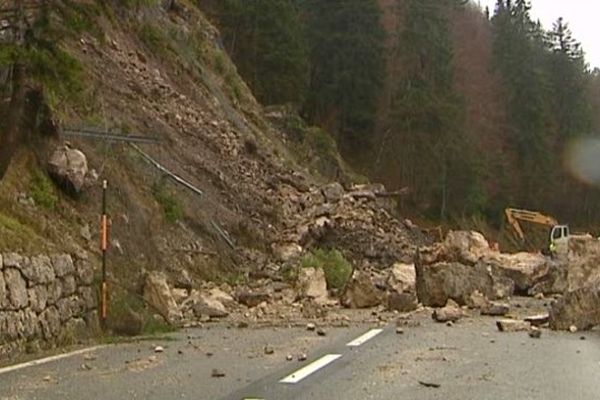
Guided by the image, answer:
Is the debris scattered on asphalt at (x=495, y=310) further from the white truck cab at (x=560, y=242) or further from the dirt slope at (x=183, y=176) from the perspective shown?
the white truck cab at (x=560, y=242)

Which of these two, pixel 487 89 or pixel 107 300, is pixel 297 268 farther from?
pixel 487 89

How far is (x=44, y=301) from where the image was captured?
44.0ft

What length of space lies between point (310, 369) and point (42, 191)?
10.6 m

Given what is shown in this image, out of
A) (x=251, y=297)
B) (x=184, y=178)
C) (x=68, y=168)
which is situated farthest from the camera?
(x=184, y=178)

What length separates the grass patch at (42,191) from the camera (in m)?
19.6

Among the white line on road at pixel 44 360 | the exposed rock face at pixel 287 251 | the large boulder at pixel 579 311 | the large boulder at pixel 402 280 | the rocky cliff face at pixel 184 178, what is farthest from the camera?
the exposed rock face at pixel 287 251

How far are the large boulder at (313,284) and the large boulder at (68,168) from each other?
6.27 m

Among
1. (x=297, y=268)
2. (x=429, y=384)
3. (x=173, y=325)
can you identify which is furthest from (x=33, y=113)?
(x=429, y=384)

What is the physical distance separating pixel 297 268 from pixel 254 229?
3884mm

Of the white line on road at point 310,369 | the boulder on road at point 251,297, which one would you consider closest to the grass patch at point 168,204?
the boulder on road at point 251,297

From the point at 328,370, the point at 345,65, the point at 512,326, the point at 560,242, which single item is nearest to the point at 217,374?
the point at 328,370

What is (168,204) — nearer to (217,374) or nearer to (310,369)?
(310,369)

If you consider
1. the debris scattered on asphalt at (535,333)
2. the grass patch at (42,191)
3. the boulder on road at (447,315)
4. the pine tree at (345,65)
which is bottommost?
the boulder on road at (447,315)

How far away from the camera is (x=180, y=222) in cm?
2825
